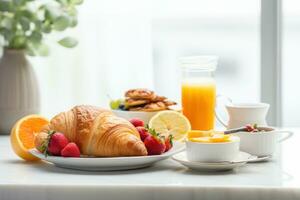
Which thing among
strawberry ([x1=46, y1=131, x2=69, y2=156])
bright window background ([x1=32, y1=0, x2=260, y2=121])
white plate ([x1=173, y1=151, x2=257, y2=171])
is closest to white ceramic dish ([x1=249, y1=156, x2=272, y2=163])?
white plate ([x1=173, y1=151, x2=257, y2=171])

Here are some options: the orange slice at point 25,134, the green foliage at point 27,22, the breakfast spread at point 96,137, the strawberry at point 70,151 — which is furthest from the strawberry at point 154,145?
the green foliage at point 27,22

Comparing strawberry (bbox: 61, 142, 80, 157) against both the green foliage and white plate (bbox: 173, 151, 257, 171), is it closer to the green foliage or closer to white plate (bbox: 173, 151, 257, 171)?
white plate (bbox: 173, 151, 257, 171)

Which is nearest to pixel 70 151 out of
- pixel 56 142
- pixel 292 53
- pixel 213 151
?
pixel 56 142

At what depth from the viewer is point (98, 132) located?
1464 millimetres

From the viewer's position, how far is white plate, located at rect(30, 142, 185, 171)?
1426 mm

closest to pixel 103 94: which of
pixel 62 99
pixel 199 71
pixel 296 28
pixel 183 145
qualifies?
pixel 62 99

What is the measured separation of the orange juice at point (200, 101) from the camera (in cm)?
182

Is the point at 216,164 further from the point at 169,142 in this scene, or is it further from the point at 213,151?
the point at 169,142

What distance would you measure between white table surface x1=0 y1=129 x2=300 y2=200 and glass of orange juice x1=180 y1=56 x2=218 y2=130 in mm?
338

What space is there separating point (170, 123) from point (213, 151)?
0.30m

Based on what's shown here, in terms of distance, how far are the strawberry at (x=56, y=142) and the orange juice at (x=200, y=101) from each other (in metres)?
0.44

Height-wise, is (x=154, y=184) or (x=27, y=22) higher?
(x=27, y=22)

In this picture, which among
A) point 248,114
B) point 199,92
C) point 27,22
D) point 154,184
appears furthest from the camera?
point 27,22

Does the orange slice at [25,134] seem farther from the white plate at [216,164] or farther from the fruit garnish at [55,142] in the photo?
the white plate at [216,164]
